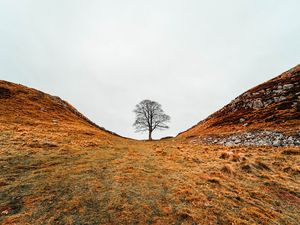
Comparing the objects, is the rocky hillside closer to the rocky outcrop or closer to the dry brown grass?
the rocky outcrop

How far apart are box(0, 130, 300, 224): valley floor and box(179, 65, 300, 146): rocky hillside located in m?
12.1

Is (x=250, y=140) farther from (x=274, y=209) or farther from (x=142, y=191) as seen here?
(x=142, y=191)

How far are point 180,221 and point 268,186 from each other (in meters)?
7.12

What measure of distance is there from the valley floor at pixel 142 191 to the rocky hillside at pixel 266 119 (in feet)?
39.8

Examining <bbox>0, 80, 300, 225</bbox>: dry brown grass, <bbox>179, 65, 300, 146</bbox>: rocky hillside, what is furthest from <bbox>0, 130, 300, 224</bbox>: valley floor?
<bbox>179, 65, 300, 146</bbox>: rocky hillside

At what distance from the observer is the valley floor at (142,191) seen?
24.8 feet

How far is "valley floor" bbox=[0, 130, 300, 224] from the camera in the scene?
7.55m

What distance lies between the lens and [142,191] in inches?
382

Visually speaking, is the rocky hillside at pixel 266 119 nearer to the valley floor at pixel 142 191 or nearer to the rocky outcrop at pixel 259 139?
the rocky outcrop at pixel 259 139

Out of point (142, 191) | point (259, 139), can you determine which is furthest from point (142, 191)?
point (259, 139)

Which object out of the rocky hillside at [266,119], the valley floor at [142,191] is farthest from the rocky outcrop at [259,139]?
the valley floor at [142,191]

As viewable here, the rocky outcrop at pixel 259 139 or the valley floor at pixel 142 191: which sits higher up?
the rocky outcrop at pixel 259 139

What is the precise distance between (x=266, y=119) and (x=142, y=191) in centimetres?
3292

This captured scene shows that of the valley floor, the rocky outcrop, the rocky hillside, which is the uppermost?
the rocky hillside
